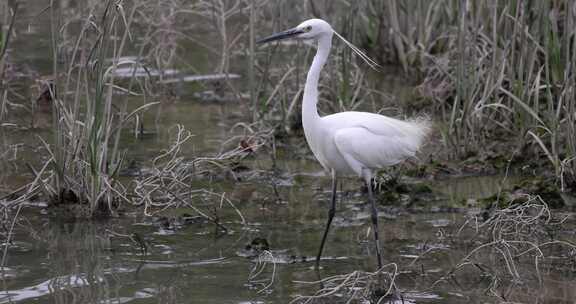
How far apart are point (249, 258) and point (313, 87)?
44.0 inches

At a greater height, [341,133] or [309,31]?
[309,31]

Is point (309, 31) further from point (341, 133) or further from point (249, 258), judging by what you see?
point (249, 258)

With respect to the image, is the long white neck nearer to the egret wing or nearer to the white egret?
the white egret

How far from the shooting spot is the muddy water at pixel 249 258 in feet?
17.5

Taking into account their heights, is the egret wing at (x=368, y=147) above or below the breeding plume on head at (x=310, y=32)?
below

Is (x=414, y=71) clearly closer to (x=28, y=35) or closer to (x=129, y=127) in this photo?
(x=129, y=127)

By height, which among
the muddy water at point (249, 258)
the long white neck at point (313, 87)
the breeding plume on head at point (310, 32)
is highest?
the breeding plume on head at point (310, 32)

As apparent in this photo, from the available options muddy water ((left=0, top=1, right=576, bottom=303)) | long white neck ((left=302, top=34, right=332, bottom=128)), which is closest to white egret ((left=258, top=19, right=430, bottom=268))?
long white neck ((left=302, top=34, right=332, bottom=128))

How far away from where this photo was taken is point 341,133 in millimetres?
5934

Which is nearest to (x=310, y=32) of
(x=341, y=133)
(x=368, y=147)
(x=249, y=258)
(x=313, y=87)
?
(x=313, y=87)

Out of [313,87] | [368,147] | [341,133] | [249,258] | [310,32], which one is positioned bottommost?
[249,258]

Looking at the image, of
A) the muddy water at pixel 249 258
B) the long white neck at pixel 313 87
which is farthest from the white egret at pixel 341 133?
the muddy water at pixel 249 258

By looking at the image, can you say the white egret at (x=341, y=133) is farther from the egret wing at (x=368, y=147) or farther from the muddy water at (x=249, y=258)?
the muddy water at (x=249, y=258)

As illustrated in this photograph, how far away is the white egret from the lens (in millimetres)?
5918
